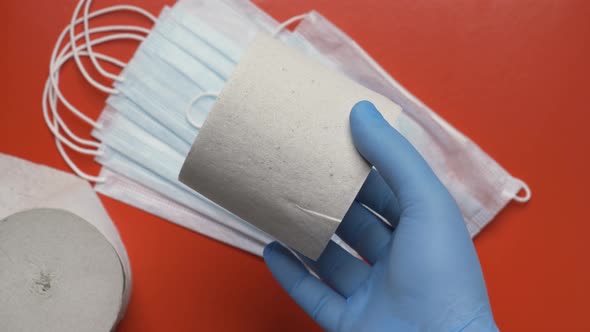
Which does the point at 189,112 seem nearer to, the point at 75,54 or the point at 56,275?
the point at 75,54

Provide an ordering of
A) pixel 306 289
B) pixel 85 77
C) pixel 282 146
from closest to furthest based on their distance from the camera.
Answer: pixel 282 146
pixel 306 289
pixel 85 77

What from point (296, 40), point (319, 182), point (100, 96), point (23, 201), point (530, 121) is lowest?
point (23, 201)

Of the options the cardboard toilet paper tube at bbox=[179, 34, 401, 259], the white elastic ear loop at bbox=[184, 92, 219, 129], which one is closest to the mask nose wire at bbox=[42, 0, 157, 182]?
the white elastic ear loop at bbox=[184, 92, 219, 129]

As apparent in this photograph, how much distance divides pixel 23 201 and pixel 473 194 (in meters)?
0.84

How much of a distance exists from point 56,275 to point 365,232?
0.48m

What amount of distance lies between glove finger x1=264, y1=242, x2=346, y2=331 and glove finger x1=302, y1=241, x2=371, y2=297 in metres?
0.02

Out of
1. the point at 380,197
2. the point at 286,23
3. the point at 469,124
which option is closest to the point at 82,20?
the point at 286,23

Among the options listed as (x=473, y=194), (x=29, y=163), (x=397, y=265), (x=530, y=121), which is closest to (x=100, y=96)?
(x=29, y=163)

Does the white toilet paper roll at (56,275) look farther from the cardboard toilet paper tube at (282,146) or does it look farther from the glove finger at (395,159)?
the glove finger at (395,159)

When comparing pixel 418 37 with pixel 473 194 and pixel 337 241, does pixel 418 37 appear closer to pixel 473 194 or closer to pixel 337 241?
pixel 473 194

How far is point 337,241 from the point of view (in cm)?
89

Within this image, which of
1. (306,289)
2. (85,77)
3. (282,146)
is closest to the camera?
(282,146)

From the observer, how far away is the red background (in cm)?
88

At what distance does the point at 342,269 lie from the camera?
A: 31.5 inches
